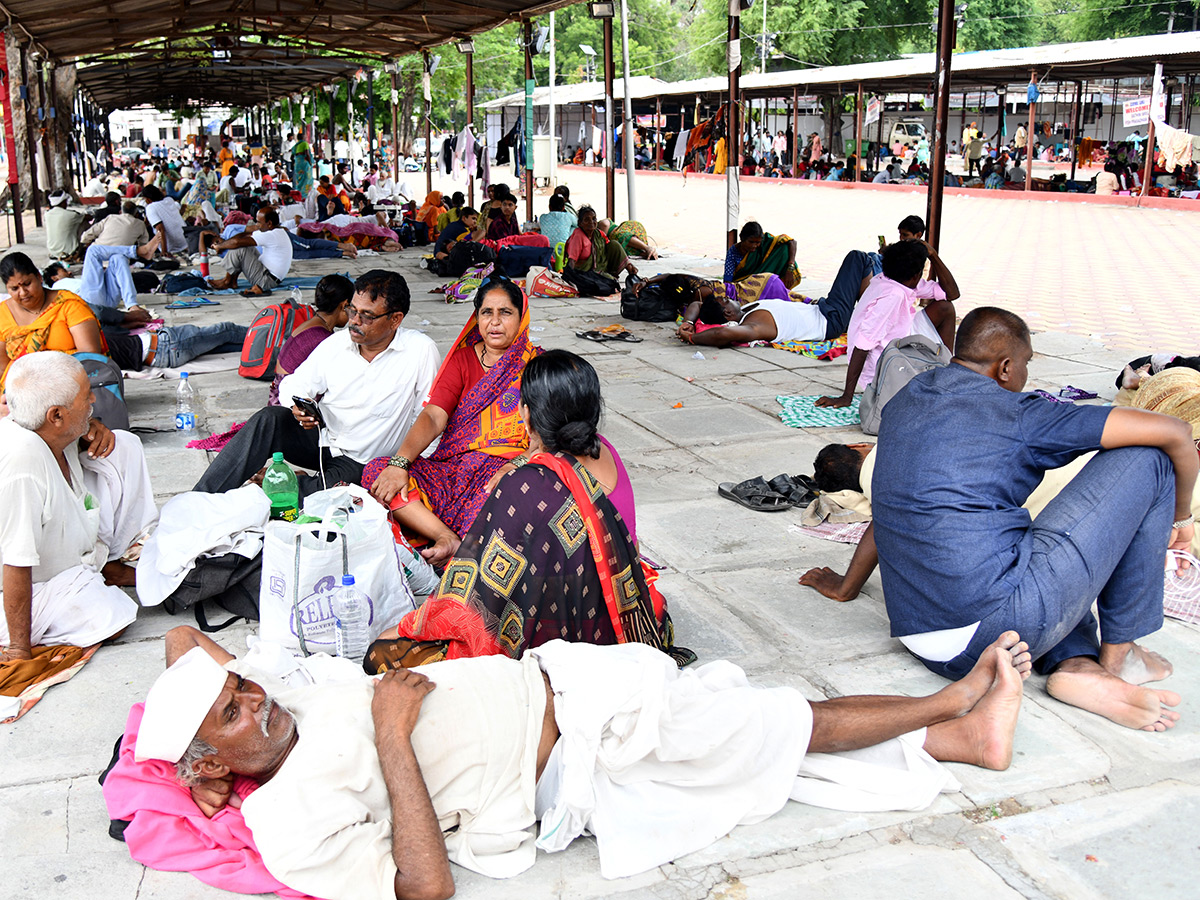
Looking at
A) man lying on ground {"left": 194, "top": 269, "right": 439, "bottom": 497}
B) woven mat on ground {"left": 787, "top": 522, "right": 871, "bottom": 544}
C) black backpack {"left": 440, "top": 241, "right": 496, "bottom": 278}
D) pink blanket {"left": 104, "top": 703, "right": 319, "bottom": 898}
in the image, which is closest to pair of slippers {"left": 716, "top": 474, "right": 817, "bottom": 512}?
woven mat on ground {"left": 787, "top": 522, "right": 871, "bottom": 544}

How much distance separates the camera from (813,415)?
626 centimetres

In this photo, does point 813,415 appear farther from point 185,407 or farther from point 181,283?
point 181,283

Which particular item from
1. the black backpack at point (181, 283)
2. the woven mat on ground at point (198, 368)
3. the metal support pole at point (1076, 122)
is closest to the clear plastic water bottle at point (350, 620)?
the woven mat on ground at point (198, 368)

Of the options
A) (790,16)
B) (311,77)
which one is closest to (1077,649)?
(311,77)

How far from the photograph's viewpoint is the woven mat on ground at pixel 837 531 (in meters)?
4.38

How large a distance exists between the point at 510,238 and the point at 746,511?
26.9 ft

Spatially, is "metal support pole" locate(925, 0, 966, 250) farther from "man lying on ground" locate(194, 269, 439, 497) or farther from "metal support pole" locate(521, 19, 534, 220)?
"metal support pole" locate(521, 19, 534, 220)

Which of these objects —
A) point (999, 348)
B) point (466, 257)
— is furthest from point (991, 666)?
point (466, 257)

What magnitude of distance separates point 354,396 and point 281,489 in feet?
1.82

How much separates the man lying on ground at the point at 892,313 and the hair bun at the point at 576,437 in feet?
12.2

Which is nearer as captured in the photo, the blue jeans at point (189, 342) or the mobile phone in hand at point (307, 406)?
the mobile phone in hand at point (307, 406)

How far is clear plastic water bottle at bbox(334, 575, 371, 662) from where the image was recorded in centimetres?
321

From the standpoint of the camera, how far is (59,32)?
14805mm

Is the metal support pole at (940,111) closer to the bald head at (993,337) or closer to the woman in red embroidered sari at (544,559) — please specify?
the bald head at (993,337)
